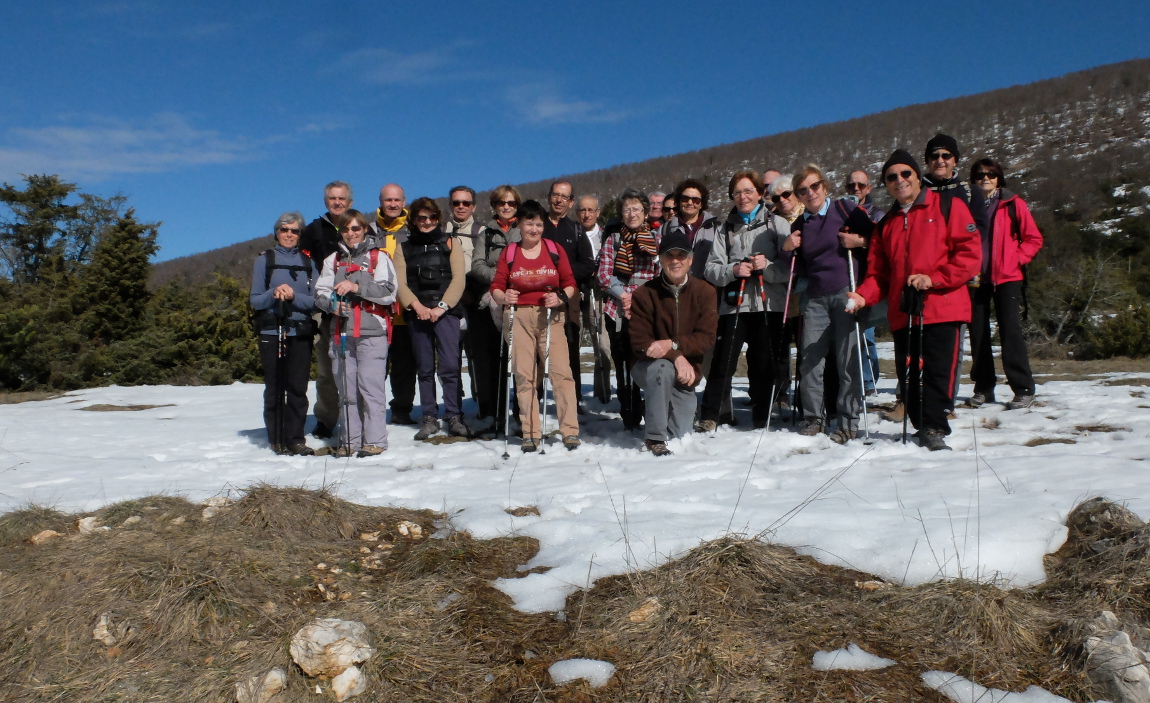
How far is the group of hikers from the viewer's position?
5.28 metres

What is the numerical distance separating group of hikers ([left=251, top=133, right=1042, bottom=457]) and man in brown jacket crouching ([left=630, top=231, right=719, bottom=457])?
0.05 feet

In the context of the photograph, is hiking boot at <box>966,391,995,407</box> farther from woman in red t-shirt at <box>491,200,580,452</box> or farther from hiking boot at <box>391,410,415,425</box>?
hiking boot at <box>391,410,415,425</box>

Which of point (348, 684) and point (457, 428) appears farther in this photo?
point (457, 428)

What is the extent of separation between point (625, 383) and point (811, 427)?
5.97 feet

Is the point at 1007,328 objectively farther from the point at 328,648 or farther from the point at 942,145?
the point at 328,648

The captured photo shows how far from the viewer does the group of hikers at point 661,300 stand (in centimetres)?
528

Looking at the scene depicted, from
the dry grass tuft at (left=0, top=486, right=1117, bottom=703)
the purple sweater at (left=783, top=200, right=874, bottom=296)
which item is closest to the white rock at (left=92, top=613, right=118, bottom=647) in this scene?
the dry grass tuft at (left=0, top=486, right=1117, bottom=703)

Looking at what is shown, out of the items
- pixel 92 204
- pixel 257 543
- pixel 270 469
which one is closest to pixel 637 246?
pixel 270 469

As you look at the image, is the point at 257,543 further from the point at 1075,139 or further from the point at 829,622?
the point at 1075,139

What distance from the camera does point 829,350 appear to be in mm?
5977

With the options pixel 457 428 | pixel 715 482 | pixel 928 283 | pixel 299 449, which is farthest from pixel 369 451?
pixel 928 283

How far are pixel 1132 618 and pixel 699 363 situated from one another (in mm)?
3626

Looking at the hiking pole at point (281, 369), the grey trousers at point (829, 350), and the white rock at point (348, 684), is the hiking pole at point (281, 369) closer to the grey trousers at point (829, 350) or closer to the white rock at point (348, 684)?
the white rock at point (348, 684)

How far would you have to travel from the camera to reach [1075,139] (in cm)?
4922
